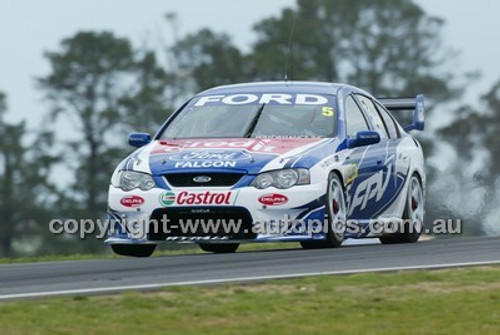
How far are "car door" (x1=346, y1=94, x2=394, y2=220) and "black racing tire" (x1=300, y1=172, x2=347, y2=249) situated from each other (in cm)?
27

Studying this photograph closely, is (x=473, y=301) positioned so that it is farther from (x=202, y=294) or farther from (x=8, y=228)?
(x=8, y=228)

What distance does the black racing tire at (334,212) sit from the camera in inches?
523

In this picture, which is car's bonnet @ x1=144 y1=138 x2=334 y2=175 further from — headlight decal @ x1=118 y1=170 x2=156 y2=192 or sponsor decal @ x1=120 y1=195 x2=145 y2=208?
sponsor decal @ x1=120 y1=195 x2=145 y2=208

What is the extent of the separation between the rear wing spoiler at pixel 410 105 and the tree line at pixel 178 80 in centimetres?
4171

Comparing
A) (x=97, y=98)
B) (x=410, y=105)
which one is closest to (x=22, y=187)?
(x=97, y=98)

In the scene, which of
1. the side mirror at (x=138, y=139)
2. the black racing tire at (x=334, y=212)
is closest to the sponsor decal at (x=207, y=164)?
the black racing tire at (x=334, y=212)

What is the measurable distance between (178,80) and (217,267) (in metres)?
64.9

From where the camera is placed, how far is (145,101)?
73688mm

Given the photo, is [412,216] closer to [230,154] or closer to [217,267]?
[230,154]

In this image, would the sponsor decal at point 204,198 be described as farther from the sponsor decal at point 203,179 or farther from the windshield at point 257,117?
the windshield at point 257,117

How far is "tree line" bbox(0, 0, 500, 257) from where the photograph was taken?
6681cm

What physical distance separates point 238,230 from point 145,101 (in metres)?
60.9

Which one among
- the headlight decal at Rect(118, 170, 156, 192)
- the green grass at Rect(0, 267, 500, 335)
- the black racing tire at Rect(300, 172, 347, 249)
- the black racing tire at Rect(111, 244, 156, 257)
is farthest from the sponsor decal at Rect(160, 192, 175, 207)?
the green grass at Rect(0, 267, 500, 335)

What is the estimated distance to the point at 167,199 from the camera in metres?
13.1
